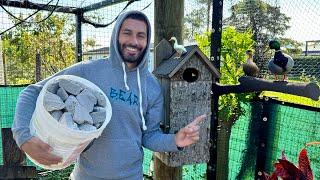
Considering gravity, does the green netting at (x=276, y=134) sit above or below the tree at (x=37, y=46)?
below

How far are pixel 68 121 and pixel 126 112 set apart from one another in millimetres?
447

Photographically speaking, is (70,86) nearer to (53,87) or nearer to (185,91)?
(53,87)

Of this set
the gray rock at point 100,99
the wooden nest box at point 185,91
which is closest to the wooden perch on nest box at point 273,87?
the wooden nest box at point 185,91

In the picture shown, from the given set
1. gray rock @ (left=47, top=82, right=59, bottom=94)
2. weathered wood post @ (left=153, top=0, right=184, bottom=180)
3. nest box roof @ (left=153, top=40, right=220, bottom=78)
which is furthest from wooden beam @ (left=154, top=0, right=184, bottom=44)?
gray rock @ (left=47, top=82, right=59, bottom=94)

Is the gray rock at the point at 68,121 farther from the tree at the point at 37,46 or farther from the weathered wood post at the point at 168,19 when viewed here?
the tree at the point at 37,46

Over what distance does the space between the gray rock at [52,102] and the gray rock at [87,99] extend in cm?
8

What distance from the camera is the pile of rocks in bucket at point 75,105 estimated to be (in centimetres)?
143

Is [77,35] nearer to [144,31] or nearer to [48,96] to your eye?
[144,31]

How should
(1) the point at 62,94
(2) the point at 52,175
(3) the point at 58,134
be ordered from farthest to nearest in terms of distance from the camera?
(2) the point at 52,175, (1) the point at 62,94, (3) the point at 58,134

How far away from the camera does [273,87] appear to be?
1.92 metres

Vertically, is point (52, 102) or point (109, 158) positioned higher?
point (52, 102)

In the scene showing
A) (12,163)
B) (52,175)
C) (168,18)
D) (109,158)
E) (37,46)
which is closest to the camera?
(109,158)

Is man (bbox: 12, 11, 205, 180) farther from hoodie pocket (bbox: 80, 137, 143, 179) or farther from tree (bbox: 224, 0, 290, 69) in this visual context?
tree (bbox: 224, 0, 290, 69)

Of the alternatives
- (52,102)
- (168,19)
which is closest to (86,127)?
(52,102)
